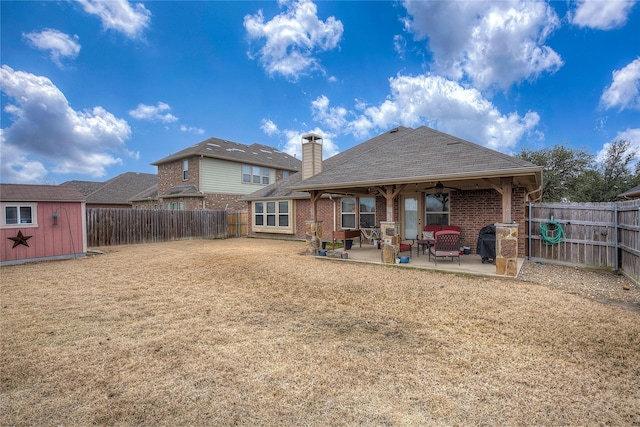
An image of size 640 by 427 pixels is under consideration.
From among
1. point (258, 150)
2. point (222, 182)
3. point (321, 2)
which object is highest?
point (321, 2)

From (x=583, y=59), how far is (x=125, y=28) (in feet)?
81.4

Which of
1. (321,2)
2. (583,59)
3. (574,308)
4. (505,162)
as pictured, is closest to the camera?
(574,308)

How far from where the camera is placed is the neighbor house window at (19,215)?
955 centimetres

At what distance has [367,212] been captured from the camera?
13625 millimetres

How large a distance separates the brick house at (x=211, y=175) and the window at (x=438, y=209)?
1445 cm

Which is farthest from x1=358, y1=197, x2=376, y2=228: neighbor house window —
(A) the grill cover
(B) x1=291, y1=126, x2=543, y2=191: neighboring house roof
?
(A) the grill cover

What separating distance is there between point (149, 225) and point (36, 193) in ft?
20.4

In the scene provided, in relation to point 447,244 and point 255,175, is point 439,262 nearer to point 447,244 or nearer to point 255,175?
point 447,244

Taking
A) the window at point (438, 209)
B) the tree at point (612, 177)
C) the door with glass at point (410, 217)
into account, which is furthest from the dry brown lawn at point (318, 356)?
the tree at point (612, 177)

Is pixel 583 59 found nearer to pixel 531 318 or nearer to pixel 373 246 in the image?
pixel 373 246

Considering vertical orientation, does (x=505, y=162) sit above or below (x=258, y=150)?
below

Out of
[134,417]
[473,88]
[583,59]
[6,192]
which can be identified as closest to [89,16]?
[6,192]

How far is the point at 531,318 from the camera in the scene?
4508mm

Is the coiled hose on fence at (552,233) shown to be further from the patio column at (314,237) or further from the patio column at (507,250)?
the patio column at (314,237)
